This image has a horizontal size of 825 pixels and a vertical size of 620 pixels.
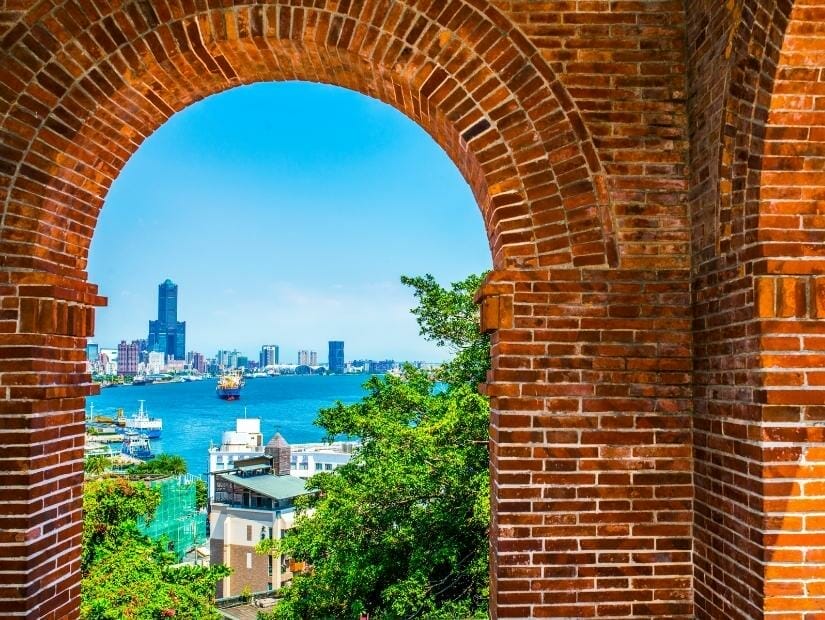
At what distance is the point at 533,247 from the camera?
3219 millimetres

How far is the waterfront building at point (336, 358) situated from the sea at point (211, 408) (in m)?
4.88

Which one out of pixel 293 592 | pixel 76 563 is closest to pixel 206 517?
pixel 293 592

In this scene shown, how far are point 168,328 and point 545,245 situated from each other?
194285 millimetres

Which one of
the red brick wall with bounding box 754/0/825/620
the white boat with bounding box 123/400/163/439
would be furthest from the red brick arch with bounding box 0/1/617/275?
the white boat with bounding box 123/400/163/439

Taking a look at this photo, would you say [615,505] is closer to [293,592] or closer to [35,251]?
[35,251]

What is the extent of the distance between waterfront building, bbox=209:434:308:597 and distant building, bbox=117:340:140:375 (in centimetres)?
14524

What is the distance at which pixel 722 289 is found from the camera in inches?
114

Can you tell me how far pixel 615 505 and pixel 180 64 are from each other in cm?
300

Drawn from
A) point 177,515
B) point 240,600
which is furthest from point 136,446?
point 240,600

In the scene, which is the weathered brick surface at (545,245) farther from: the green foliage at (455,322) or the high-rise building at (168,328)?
the high-rise building at (168,328)

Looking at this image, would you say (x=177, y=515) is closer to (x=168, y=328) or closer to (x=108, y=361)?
(x=108, y=361)

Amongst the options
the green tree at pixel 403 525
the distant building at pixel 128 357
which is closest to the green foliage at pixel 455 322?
the green tree at pixel 403 525

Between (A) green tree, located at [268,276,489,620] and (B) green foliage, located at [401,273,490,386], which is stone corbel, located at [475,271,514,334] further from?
(B) green foliage, located at [401,273,490,386]

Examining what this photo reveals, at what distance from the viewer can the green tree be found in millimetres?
11820
